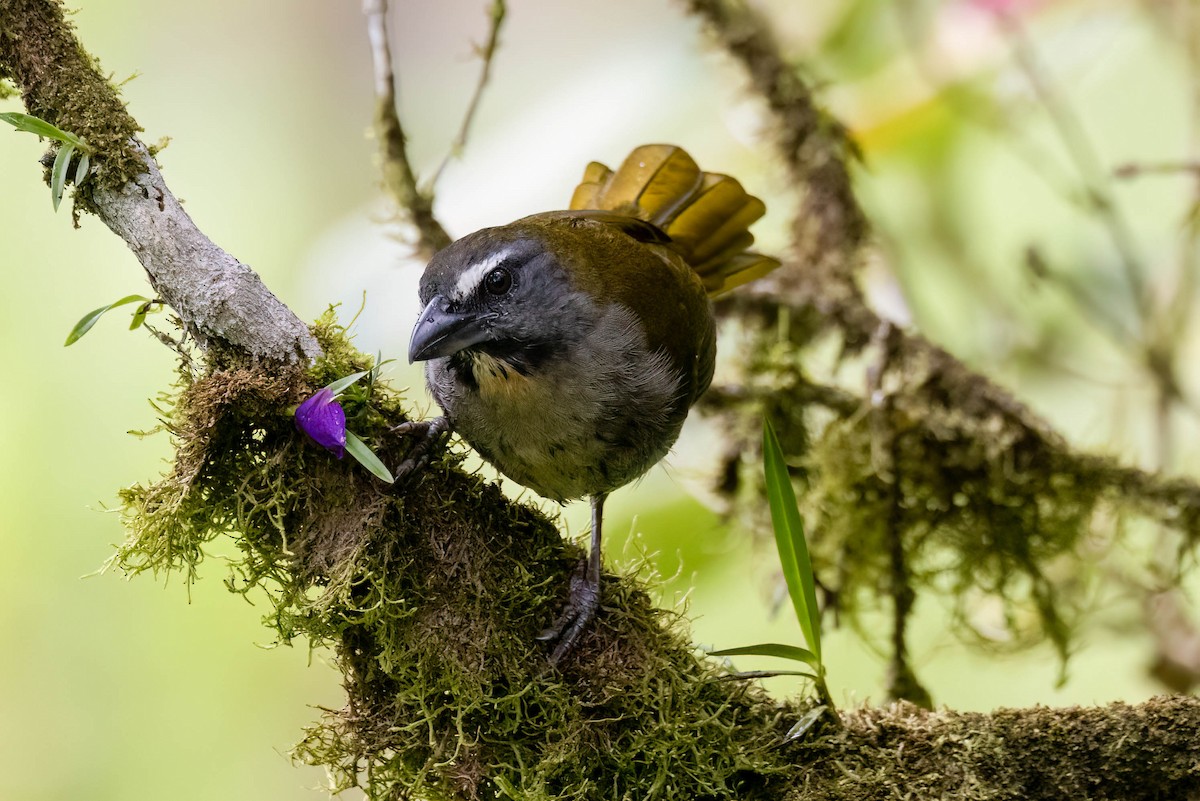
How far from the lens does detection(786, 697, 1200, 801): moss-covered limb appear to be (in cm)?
168

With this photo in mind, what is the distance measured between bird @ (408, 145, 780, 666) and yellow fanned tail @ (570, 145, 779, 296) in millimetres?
368

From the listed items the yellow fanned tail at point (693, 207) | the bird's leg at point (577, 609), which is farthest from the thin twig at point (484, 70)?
the bird's leg at point (577, 609)

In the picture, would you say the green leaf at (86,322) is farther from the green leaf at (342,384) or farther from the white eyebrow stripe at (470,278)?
the white eyebrow stripe at (470,278)

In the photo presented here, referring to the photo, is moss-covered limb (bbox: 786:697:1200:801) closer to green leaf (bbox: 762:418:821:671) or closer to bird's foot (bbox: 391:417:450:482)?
green leaf (bbox: 762:418:821:671)

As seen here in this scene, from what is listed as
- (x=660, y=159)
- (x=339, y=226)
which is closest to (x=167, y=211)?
(x=660, y=159)

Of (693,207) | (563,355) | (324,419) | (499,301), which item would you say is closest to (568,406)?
(563,355)

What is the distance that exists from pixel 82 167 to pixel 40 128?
0.08 meters

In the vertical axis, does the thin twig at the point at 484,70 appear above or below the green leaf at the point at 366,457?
above

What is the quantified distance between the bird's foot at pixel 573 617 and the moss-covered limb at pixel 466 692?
0.02 meters

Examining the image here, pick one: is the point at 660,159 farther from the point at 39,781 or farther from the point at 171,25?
the point at 39,781

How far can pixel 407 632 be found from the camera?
171 cm

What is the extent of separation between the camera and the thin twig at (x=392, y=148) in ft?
8.14

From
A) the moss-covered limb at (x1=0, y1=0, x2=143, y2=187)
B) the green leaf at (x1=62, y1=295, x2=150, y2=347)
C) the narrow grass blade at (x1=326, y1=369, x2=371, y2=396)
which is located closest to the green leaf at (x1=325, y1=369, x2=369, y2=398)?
the narrow grass blade at (x1=326, y1=369, x2=371, y2=396)

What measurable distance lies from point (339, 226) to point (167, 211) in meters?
2.18
